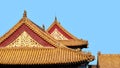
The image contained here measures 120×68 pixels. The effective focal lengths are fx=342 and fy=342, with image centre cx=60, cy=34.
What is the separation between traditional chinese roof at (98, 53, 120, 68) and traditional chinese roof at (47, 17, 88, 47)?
11.8 feet

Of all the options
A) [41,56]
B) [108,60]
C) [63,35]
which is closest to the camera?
[41,56]

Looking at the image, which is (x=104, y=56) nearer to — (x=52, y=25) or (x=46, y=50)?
(x=52, y=25)

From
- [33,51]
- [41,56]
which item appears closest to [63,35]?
[33,51]

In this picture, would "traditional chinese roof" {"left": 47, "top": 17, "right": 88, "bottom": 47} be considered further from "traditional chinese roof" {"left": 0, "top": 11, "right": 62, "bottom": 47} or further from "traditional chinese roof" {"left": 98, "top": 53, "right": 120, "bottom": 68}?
"traditional chinese roof" {"left": 0, "top": 11, "right": 62, "bottom": 47}

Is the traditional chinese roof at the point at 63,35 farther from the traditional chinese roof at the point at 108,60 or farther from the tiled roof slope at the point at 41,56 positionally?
the tiled roof slope at the point at 41,56

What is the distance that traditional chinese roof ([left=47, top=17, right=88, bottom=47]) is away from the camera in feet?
104

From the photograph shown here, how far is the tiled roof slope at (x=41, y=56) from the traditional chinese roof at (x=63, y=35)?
10764 millimetres

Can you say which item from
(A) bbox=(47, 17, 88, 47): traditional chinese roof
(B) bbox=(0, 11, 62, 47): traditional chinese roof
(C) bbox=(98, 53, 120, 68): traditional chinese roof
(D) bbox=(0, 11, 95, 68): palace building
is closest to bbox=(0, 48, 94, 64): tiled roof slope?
(D) bbox=(0, 11, 95, 68): palace building

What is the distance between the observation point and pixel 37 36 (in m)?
20.8

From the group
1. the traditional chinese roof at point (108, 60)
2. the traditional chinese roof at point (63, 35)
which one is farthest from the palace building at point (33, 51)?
the traditional chinese roof at point (108, 60)

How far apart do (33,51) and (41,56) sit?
0.71 m

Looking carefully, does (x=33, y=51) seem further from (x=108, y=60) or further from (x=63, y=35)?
(x=108, y=60)

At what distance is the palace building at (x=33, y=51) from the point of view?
64.5 feet

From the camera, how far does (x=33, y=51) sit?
67.9ft
